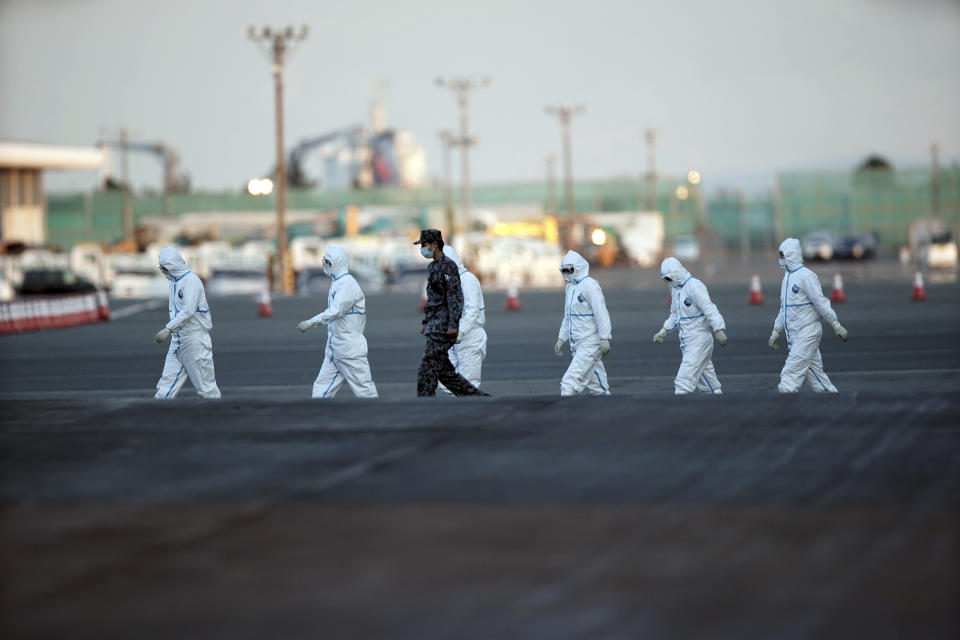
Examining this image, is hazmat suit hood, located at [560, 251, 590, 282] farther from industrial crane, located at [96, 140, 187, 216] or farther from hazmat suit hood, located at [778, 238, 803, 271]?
industrial crane, located at [96, 140, 187, 216]

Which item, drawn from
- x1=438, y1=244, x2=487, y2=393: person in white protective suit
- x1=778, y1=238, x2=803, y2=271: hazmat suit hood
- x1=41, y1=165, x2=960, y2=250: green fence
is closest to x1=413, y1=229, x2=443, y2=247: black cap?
x1=438, y1=244, x2=487, y2=393: person in white protective suit

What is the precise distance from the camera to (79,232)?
105625mm

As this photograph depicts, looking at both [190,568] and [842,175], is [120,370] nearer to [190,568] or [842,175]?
[190,568]

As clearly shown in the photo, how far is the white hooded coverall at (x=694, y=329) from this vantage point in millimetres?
14188

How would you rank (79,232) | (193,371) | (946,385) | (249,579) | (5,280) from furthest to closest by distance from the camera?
(79,232) < (5,280) < (946,385) < (193,371) < (249,579)

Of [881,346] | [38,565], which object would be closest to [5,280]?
[881,346]

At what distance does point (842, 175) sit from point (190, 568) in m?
95.9

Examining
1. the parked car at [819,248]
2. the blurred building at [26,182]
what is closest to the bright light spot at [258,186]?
the parked car at [819,248]

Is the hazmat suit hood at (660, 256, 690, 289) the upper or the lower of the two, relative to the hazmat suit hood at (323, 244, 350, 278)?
lower

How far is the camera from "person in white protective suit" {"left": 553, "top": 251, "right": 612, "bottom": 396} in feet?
45.9

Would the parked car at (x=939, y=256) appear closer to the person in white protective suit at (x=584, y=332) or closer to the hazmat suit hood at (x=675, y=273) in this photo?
the hazmat suit hood at (x=675, y=273)

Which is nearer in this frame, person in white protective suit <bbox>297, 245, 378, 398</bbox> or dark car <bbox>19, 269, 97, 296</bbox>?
person in white protective suit <bbox>297, 245, 378, 398</bbox>

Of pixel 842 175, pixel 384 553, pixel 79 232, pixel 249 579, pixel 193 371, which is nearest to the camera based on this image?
pixel 249 579

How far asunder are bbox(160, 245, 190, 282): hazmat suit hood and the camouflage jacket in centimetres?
286
